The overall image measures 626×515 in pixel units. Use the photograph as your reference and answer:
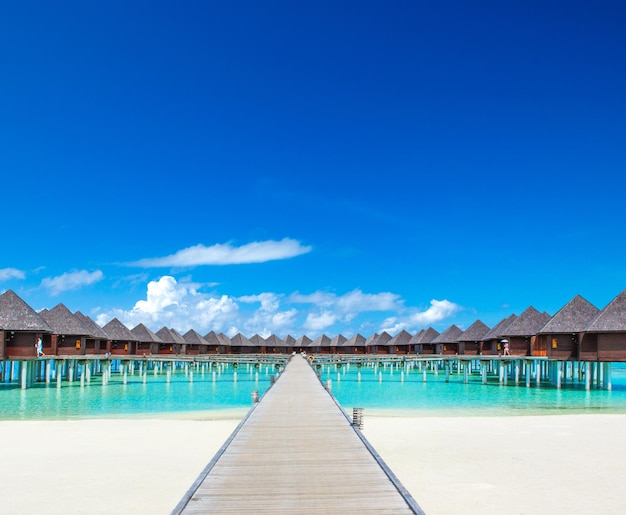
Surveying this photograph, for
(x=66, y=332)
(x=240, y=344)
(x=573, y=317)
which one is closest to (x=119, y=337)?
(x=66, y=332)

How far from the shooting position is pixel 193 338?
68.1 metres

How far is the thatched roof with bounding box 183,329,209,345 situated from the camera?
67.1 meters

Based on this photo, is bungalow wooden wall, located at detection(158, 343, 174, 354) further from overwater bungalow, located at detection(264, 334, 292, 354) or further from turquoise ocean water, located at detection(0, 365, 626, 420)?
turquoise ocean water, located at detection(0, 365, 626, 420)

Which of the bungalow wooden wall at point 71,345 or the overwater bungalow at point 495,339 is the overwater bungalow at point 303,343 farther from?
the bungalow wooden wall at point 71,345

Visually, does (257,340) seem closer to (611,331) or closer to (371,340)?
(371,340)

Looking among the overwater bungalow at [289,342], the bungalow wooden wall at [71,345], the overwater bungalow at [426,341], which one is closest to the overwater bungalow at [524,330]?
the overwater bungalow at [426,341]

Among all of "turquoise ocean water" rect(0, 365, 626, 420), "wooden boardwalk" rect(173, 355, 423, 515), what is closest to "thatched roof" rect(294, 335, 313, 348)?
"turquoise ocean water" rect(0, 365, 626, 420)

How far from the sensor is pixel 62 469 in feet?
39.6

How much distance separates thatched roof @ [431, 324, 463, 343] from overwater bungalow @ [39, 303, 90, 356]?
33.7 m

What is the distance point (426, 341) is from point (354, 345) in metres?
15.8

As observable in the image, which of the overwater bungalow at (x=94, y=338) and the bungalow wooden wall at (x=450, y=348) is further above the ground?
the overwater bungalow at (x=94, y=338)

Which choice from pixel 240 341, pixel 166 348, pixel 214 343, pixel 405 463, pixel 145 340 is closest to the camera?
pixel 405 463

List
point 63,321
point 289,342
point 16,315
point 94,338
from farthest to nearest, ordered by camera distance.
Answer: point 289,342 < point 94,338 < point 63,321 < point 16,315

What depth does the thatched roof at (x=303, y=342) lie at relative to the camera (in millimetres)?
79938
